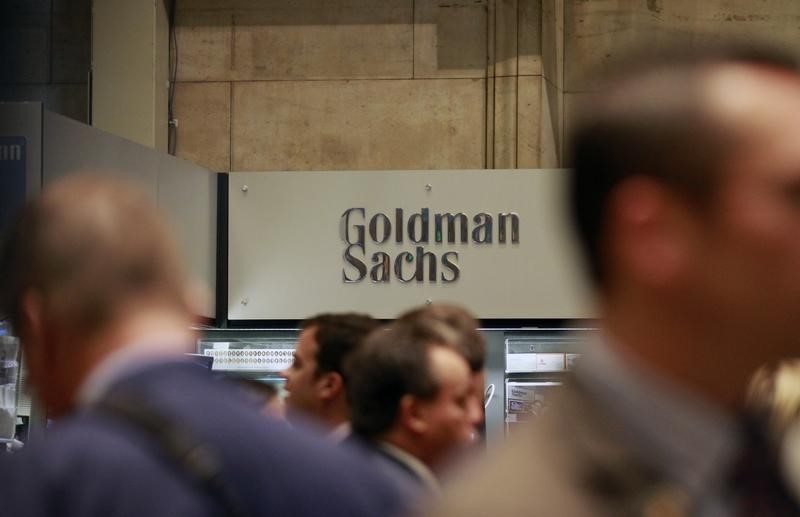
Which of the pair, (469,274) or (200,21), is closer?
(469,274)

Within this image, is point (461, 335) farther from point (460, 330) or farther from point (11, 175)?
point (11, 175)

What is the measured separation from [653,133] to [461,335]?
3023 mm

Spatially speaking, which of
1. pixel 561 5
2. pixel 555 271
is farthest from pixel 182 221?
pixel 561 5

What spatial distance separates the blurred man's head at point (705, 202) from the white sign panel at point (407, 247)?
740cm

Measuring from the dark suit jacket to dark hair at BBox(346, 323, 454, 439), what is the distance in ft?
6.69

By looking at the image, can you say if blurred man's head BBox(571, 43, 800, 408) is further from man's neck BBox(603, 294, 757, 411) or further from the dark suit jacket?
the dark suit jacket

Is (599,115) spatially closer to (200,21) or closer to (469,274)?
(469,274)

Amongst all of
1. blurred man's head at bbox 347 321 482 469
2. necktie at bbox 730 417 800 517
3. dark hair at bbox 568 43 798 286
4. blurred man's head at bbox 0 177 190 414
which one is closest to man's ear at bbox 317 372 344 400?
blurred man's head at bbox 347 321 482 469

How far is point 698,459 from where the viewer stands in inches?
50.3

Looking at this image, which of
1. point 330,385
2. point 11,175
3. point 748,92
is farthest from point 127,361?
point 11,175

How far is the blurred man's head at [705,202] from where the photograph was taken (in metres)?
1.33

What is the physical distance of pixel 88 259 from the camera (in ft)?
6.48

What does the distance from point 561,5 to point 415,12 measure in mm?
1128

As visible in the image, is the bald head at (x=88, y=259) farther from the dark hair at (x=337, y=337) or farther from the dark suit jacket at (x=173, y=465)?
the dark hair at (x=337, y=337)
